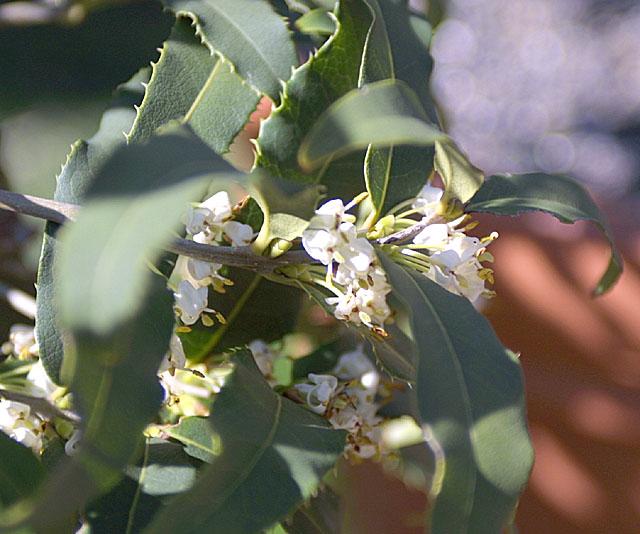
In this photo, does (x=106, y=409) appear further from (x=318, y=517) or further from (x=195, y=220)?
(x=318, y=517)

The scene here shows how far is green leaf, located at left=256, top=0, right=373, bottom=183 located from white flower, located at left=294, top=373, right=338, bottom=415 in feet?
0.39

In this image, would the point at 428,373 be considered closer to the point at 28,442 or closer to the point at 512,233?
the point at 28,442

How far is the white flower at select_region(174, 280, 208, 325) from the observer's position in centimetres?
43

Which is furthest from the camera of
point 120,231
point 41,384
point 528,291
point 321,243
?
point 528,291

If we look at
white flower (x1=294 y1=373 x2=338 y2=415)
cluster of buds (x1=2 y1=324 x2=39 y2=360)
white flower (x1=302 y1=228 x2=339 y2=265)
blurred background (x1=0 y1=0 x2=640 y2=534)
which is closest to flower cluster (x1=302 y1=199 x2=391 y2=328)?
white flower (x1=302 y1=228 x2=339 y2=265)

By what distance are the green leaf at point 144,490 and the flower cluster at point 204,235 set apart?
70mm

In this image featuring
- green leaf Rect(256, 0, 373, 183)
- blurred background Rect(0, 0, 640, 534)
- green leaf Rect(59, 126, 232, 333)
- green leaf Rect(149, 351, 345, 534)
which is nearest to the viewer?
green leaf Rect(59, 126, 232, 333)

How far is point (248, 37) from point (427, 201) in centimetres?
14

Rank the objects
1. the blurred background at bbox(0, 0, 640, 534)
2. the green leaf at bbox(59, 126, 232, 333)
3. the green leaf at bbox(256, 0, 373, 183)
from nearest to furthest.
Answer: the green leaf at bbox(59, 126, 232, 333)
the green leaf at bbox(256, 0, 373, 183)
the blurred background at bbox(0, 0, 640, 534)

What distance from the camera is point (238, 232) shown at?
1.39ft

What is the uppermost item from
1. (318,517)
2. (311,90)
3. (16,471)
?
(311,90)

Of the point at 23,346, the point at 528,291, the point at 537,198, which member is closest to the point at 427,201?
the point at 537,198

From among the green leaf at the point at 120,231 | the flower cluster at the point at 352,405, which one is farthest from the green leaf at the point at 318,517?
the green leaf at the point at 120,231

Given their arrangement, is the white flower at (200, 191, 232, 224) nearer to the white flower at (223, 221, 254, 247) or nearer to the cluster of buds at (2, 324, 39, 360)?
the white flower at (223, 221, 254, 247)
